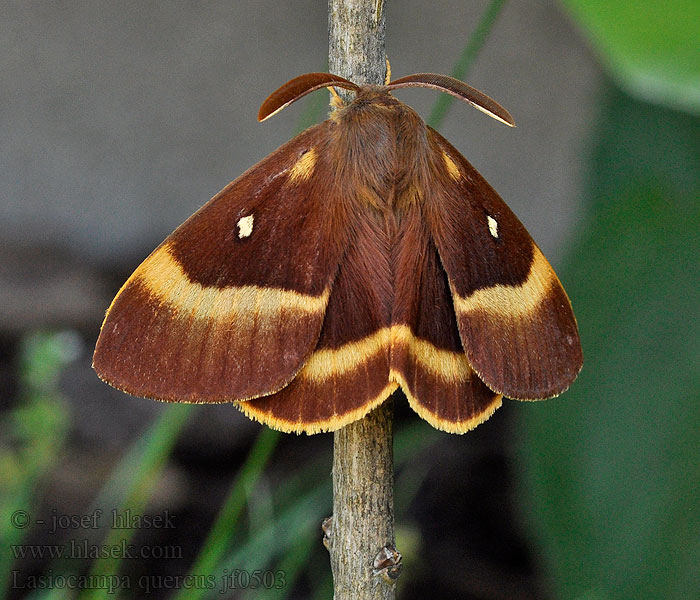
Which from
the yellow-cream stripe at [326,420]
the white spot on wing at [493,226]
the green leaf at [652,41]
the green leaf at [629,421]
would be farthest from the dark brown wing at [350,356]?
the green leaf at [629,421]

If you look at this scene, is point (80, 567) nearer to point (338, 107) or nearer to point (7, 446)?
point (7, 446)

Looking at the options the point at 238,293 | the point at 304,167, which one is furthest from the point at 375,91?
the point at 238,293

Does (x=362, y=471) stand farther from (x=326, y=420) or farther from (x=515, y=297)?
(x=515, y=297)

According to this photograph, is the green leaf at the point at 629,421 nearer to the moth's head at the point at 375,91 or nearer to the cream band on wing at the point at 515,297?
the cream band on wing at the point at 515,297

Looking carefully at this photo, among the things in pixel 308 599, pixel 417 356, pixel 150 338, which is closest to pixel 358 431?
pixel 417 356

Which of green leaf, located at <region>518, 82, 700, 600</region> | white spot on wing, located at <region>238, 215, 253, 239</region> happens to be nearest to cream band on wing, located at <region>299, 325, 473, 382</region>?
white spot on wing, located at <region>238, 215, 253, 239</region>
